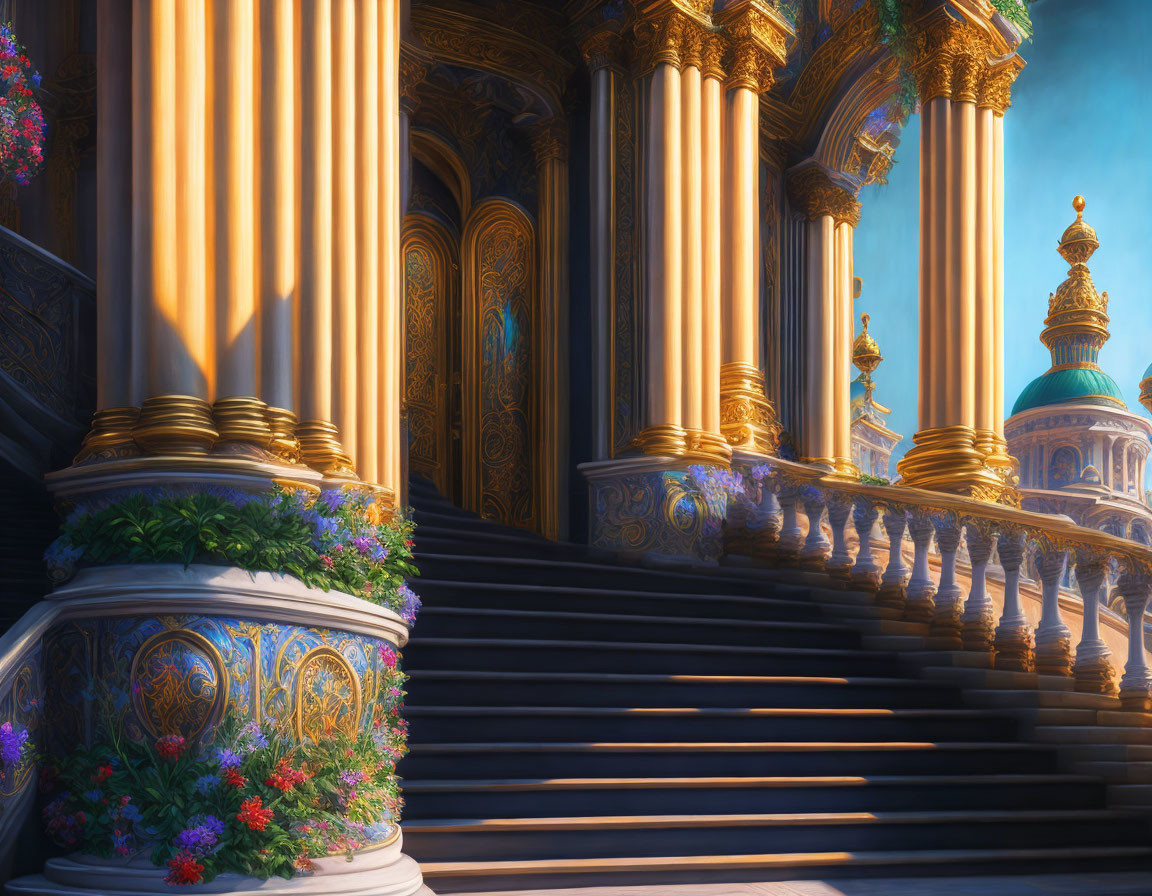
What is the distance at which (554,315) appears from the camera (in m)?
10.5

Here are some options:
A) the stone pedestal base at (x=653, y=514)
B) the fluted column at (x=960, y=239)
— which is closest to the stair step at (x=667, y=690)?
the stone pedestal base at (x=653, y=514)

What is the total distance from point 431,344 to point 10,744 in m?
8.11

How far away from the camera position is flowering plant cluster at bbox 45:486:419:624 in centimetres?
435

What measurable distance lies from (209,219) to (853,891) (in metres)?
3.92

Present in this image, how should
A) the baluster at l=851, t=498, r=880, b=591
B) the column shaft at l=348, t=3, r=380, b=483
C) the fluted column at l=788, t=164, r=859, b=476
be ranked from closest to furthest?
1. the column shaft at l=348, t=3, r=380, b=483
2. the baluster at l=851, t=498, r=880, b=591
3. the fluted column at l=788, t=164, r=859, b=476

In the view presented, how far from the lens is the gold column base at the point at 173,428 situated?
4.70m

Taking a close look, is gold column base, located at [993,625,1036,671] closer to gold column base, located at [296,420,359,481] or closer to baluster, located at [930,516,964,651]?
baluster, located at [930,516,964,651]

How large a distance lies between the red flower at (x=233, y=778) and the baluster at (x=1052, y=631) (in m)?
4.69

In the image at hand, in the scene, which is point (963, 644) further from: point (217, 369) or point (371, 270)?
point (217, 369)

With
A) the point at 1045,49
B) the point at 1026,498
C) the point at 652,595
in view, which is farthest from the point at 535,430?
the point at 1026,498

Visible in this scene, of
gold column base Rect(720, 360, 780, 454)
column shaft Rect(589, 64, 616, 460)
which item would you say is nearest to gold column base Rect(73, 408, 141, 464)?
column shaft Rect(589, 64, 616, 460)

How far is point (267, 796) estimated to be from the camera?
412 cm

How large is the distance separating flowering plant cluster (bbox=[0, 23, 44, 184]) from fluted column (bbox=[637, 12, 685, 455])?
488 cm

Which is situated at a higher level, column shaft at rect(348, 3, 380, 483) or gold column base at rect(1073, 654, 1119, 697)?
column shaft at rect(348, 3, 380, 483)
